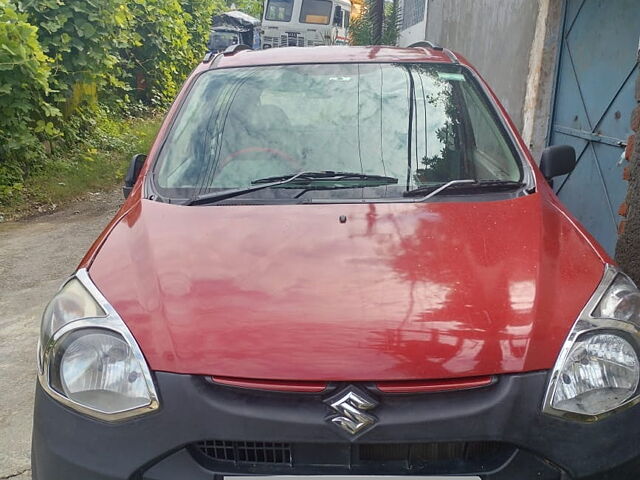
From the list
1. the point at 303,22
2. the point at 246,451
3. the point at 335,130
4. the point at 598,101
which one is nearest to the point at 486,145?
the point at 335,130

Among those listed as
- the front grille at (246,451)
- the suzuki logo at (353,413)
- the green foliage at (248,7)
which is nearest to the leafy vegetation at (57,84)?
the front grille at (246,451)

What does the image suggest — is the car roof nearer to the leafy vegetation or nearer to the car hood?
the car hood

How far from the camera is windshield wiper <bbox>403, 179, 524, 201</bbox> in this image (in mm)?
2521

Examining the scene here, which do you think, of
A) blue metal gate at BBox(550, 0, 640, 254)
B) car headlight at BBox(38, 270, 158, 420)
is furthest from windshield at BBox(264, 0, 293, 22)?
car headlight at BBox(38, 270, 158, 420)

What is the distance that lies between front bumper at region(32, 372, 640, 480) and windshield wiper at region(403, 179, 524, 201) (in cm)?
100

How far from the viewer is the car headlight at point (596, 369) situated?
1.71 metres

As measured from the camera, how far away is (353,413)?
5.37ft

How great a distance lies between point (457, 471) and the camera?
1674 mm

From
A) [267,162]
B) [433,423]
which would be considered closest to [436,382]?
[433,423]

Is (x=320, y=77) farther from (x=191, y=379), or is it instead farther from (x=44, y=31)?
(x=44, y=31)

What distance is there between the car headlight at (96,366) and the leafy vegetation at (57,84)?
523 cm

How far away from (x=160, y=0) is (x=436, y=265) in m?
10.3

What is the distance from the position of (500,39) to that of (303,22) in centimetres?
1422

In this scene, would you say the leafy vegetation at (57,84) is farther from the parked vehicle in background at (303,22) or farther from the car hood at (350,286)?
the parked vehicle in background at (303,22)
